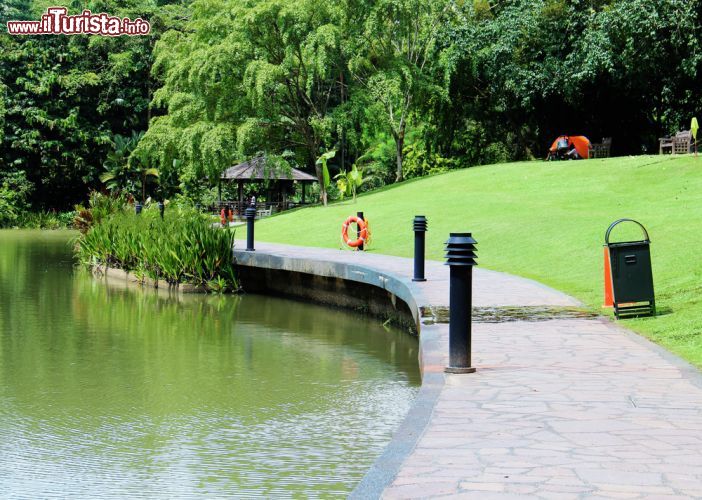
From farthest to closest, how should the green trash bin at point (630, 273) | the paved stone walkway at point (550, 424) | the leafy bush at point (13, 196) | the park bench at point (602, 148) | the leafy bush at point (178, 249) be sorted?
the leafy bush at point (13, 196)
the park bench at point (602, 148)
the leafy bush at point (178, 249)
the green trash bin at point (630, 273)
the paved stone walkway at point (550, 424)

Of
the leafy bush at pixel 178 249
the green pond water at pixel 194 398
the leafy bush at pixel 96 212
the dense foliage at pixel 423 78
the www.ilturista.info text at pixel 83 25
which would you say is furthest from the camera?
the www.ilturista.info text at pixel 83 25

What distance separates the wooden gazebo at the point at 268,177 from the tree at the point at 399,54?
495 cm

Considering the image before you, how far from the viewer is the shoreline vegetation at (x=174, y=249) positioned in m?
21.1

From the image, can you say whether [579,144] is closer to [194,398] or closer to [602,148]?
[602,148]

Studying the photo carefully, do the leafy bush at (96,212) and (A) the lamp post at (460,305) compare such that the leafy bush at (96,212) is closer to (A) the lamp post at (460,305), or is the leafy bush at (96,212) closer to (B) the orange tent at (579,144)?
(B) the orange tent at (579,144)

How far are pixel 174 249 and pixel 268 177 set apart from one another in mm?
22136

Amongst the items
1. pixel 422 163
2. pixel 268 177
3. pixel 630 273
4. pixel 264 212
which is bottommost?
pixel 630 273

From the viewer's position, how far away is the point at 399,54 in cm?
4303

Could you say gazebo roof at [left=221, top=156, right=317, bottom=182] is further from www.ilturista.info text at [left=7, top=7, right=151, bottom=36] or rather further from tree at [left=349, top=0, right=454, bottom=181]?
www.ilturista.info text at [left=7, top=7, right=151, bottom=36]

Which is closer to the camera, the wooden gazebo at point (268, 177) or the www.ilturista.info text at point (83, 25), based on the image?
the wooden gazebo at point (268, 177)

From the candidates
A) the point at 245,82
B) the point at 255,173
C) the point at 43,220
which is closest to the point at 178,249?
the point at 245,82

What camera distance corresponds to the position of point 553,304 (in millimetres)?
13609

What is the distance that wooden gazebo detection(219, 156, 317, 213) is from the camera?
43.2m

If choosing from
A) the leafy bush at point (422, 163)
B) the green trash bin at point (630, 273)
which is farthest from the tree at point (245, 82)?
the green trash bin at point (630, 273)
